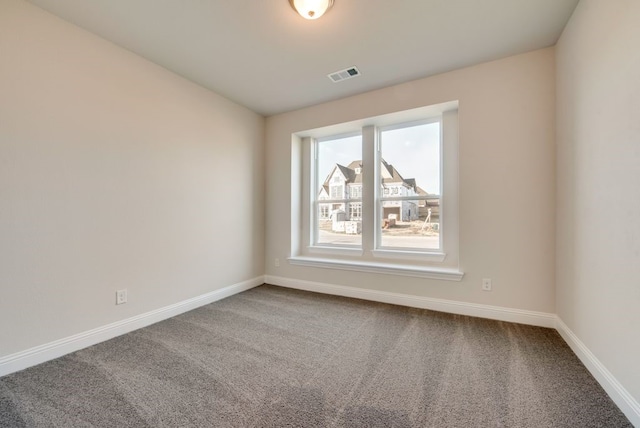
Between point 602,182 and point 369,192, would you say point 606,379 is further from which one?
point 369,192

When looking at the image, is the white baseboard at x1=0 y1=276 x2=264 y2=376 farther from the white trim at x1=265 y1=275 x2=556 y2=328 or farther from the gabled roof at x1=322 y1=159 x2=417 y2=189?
the gabled roof at x1=322 y1=159 x2=417 y2=189

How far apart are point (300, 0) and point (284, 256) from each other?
3.03 m

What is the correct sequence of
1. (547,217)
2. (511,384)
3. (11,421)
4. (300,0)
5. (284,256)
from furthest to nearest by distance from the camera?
(284,256) → (547,217) → (300,0) → (511,384) → (11,421)

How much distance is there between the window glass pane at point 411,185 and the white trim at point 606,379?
1.39 m

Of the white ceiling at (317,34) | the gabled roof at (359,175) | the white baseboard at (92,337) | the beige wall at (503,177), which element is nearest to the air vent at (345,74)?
the white ceiling at (317,34)

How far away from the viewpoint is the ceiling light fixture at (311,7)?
1838 mm

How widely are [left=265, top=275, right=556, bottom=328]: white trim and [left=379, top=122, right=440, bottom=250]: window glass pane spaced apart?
0.65 meters

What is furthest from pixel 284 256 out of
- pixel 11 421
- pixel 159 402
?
pixel 11 421

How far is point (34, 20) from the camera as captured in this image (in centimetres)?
189

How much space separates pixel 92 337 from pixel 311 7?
311 cm

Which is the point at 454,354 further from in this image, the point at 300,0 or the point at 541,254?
the point at 300,0

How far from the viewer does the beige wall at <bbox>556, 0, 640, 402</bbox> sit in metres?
1.37

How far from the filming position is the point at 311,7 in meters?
1.87

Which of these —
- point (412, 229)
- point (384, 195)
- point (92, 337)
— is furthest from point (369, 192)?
point (92, 337)
